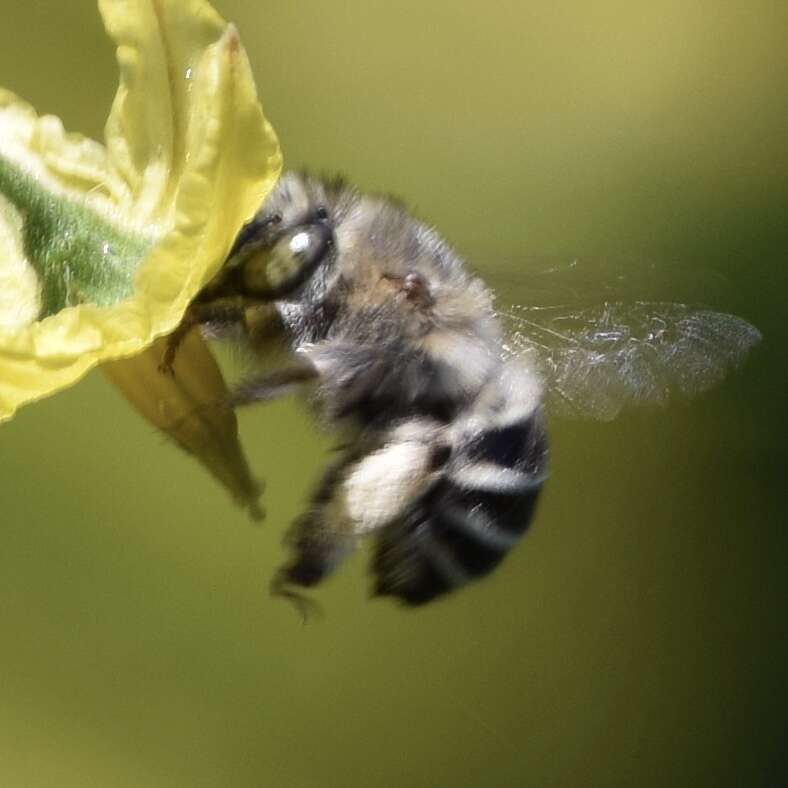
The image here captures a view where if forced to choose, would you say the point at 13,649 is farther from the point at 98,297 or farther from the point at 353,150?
the point at 98,297

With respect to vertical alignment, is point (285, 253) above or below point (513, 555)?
above

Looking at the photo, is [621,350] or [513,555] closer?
[621,350]

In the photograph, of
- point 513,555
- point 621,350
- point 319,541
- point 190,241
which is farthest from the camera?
point 513,555

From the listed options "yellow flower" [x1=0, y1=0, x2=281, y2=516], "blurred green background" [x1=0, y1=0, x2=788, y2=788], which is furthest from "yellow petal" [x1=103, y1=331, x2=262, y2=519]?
"blurred green background" [x1=0, y1=0, x2=788, y2=788]

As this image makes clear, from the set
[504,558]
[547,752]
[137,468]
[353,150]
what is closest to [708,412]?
[547,752]

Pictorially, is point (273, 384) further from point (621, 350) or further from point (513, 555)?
point (513, 555)

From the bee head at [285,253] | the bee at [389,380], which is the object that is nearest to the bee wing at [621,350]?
the bee at [389,380]

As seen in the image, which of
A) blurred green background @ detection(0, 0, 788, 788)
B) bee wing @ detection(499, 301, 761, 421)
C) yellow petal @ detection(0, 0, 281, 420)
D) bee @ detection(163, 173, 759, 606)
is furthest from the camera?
blurred green background @ detection(0, 0, 788, 788)

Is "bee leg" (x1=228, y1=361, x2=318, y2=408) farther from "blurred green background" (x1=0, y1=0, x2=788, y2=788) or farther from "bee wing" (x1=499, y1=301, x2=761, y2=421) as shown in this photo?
"blurred green background" (x1=0, y1=0, x2=788, y2=788)

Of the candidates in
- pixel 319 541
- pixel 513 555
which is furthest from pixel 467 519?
pixel 513 555
